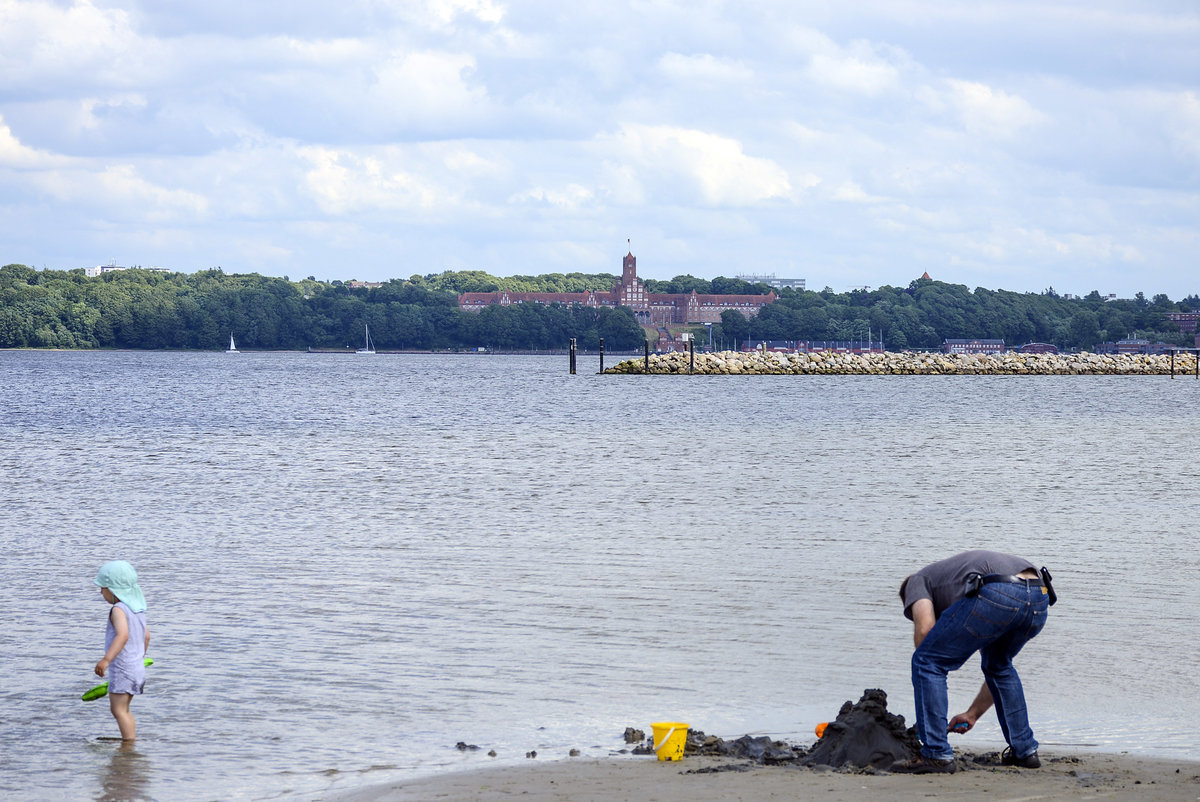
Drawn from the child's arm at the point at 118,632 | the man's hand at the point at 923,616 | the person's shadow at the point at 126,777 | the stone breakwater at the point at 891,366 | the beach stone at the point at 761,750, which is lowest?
the person's shadow at the point at 126,777

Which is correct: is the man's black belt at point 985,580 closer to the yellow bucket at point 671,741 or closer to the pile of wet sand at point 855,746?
the pile of wet sand at point 855,746

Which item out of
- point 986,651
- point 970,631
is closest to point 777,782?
point 970,631

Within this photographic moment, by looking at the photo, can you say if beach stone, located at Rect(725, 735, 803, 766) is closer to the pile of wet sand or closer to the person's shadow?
the pile of wet sand

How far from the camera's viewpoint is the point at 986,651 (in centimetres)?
739

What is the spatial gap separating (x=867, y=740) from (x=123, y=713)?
455 centimetres

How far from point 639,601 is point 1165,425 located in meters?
40.9

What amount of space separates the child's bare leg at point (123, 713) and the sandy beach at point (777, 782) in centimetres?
192

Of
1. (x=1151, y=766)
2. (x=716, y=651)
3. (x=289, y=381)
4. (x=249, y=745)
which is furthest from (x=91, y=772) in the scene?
(x=289, y=381)

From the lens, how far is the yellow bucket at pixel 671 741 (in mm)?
7562

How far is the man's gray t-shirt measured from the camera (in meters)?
6.87

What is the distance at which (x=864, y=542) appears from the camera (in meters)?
17.3

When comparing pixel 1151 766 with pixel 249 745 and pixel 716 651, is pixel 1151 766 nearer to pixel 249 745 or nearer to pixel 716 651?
pixel 716 651

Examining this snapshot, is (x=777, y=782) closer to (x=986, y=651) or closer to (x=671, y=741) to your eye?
(x=671, y=741)

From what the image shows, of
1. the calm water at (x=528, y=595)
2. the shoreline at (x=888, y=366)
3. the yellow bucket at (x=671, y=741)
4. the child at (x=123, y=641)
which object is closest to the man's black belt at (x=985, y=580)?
the calm water at (x=528, y=595)
